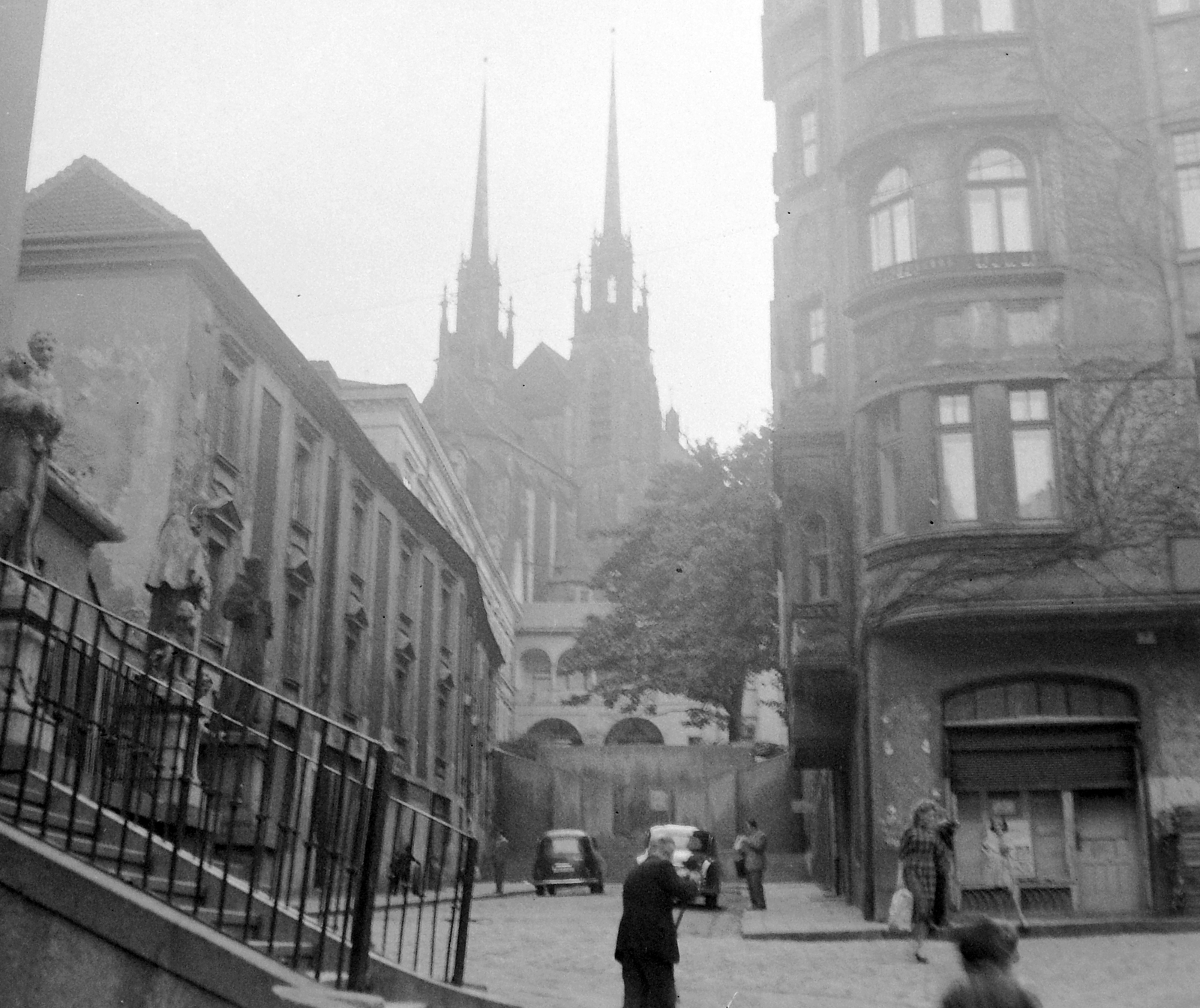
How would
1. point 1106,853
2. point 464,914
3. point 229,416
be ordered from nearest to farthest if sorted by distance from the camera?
point 464,914, point 1106,853, point 229,416

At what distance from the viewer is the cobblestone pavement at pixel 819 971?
1322 centimetres

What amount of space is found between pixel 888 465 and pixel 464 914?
1278 centimetres

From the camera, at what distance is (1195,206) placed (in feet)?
72.0

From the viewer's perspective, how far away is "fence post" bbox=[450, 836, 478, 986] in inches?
420

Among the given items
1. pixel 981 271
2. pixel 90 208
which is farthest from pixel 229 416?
pixel 981 271

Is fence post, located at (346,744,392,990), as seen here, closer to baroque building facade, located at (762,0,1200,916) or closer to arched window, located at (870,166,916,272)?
baroque building facade, located at (762,0,1200,916)

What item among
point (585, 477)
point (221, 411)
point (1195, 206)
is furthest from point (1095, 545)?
point (585, 477)

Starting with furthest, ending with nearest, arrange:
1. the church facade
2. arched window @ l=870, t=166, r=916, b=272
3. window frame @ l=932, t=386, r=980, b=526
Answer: the church facade, arched window @ l=870, t=166, r=916, b=272, window frame @ l=932, t=386, r=980, b=526

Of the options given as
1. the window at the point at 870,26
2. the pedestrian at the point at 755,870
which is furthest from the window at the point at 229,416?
the window at the point at 870,26

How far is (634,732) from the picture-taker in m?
81.4

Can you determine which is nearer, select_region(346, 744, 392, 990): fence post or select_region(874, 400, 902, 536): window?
select_region(346, 744, 392, 990): fence post

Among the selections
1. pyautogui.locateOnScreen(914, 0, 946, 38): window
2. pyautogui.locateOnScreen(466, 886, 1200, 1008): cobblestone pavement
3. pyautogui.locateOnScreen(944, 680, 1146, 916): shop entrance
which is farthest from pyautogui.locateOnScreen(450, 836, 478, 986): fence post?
pyautogui.locateOnScreen(914, 0, 946, 38): window

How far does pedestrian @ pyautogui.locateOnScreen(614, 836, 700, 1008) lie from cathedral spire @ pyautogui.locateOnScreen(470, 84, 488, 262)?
10854 cm

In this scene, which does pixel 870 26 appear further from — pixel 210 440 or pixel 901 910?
pixel 901 910
